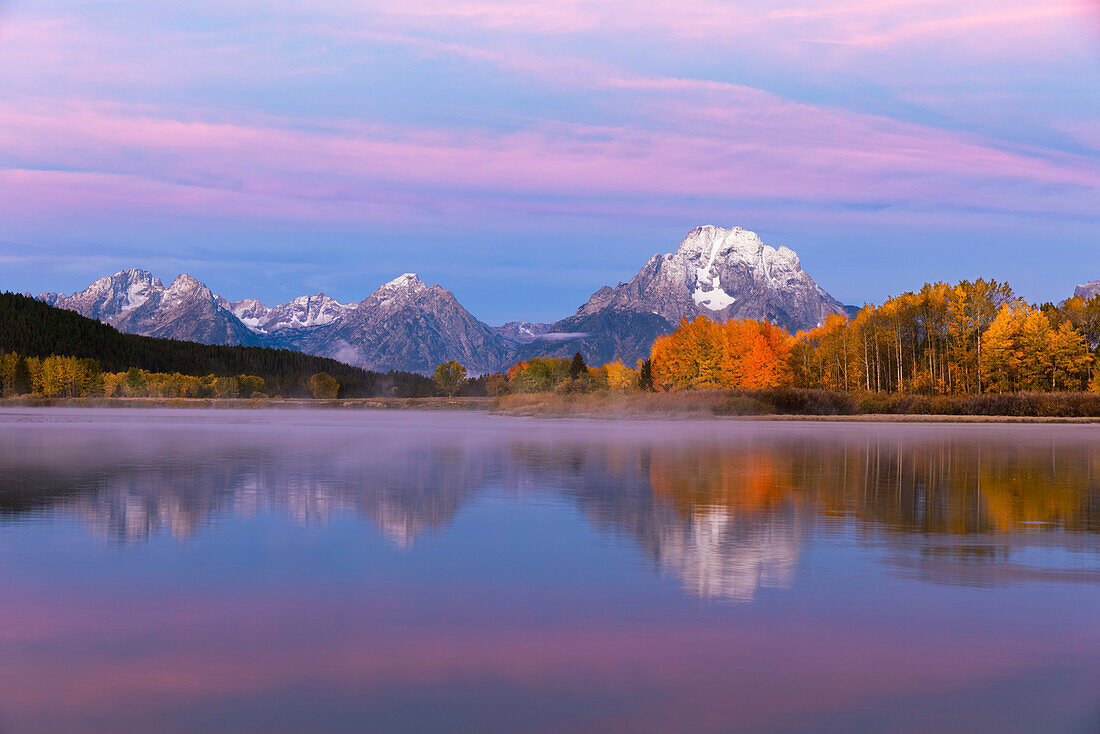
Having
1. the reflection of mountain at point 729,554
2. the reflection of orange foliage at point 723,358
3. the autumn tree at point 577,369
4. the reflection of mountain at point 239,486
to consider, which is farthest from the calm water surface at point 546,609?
the autumn tree at point 577,369

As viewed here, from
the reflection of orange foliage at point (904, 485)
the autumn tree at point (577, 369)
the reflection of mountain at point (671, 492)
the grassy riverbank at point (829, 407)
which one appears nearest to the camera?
the reflection of mountain at point (671, 492)

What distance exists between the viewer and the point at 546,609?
11.1 m

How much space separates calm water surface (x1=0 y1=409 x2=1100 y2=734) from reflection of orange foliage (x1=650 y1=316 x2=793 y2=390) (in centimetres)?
9391

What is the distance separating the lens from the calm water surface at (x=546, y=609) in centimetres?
787

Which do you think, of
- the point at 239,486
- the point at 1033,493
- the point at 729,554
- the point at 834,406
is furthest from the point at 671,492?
the point at 834,406

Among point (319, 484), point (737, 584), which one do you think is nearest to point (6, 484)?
point (319, 484)

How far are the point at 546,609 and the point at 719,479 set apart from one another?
16650 mm

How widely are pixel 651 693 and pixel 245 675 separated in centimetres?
393

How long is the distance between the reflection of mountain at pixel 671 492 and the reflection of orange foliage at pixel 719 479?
0.08 metres

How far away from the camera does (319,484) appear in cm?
2530

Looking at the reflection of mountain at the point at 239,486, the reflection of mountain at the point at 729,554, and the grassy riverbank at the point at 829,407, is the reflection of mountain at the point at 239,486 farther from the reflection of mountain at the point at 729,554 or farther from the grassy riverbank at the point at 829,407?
the grassy riverbank at the point at 829,407

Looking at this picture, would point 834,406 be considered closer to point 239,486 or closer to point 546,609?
point 239,486

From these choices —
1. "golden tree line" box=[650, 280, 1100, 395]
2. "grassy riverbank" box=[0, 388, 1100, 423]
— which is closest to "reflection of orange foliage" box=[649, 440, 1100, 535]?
"grassy riverbank" box=[0, 388, 1100, 423]

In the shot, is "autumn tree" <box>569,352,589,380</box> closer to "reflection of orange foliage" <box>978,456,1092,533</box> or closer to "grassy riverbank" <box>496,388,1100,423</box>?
"grassy riverbank" <box>496,388,1100,423</box>
